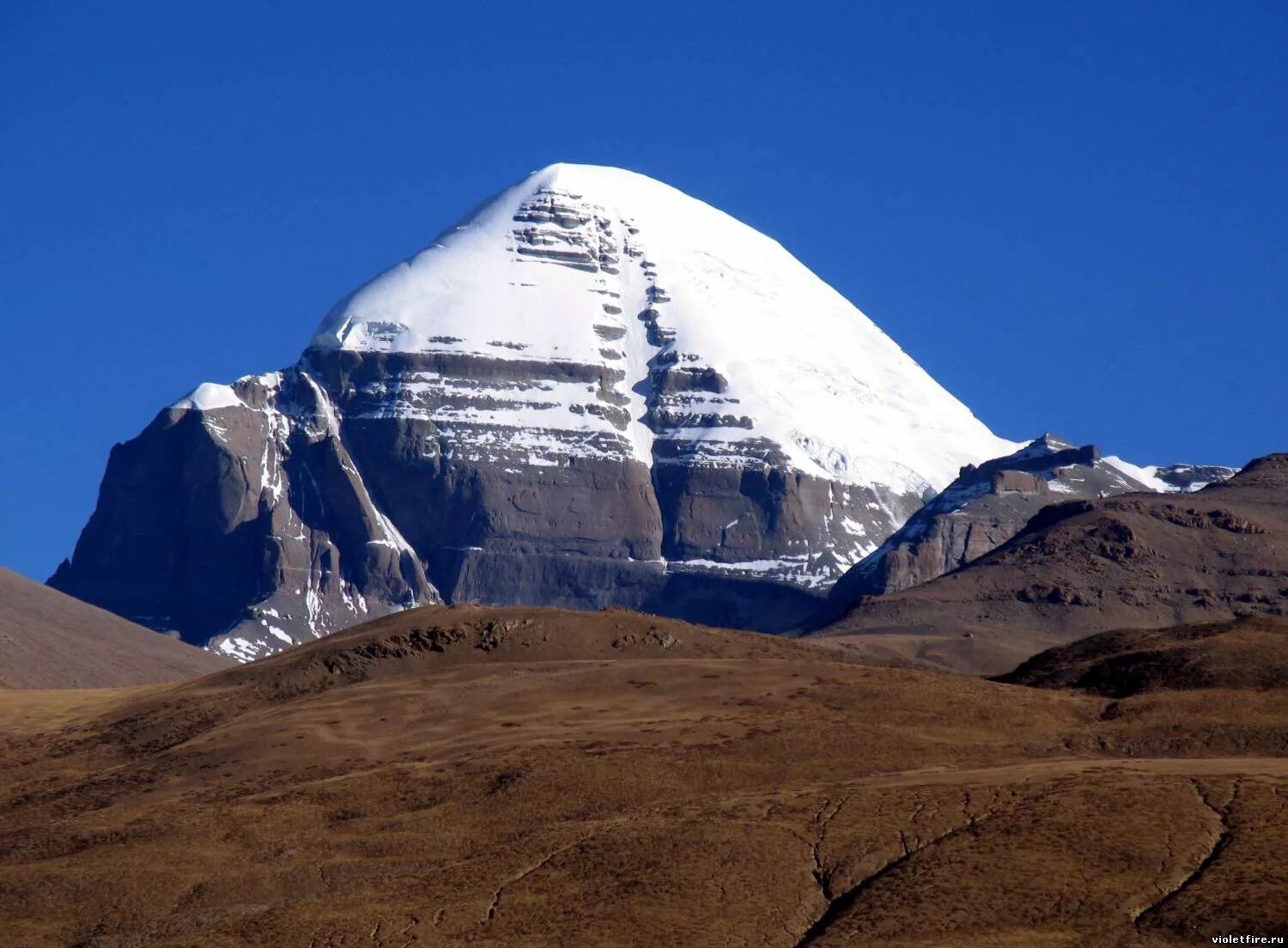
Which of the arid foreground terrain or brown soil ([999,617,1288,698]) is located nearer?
the arid foreground terrain

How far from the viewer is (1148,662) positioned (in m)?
123

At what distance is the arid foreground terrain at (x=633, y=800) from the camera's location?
74.6 meters

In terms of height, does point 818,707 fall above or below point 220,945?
above

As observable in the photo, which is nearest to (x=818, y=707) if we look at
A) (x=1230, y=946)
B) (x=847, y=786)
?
(x=847, y=786)

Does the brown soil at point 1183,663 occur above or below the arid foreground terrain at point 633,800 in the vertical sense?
above

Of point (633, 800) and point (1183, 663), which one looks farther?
point (1183, 663)

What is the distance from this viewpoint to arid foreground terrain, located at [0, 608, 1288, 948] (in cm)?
7456

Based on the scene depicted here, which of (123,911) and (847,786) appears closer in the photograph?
(123,911)

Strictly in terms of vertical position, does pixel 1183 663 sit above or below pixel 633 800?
above

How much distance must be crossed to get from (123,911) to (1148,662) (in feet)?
200

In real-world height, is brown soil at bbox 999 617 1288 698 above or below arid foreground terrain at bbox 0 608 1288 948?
above

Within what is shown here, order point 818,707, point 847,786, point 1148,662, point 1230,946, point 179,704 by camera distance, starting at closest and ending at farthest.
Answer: point 1230,946 → point 847,786 → point 818,707 → point 1148,662 → point 179,704

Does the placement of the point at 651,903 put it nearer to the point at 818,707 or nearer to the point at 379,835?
the point at 379,835

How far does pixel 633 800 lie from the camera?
94.3 meters
